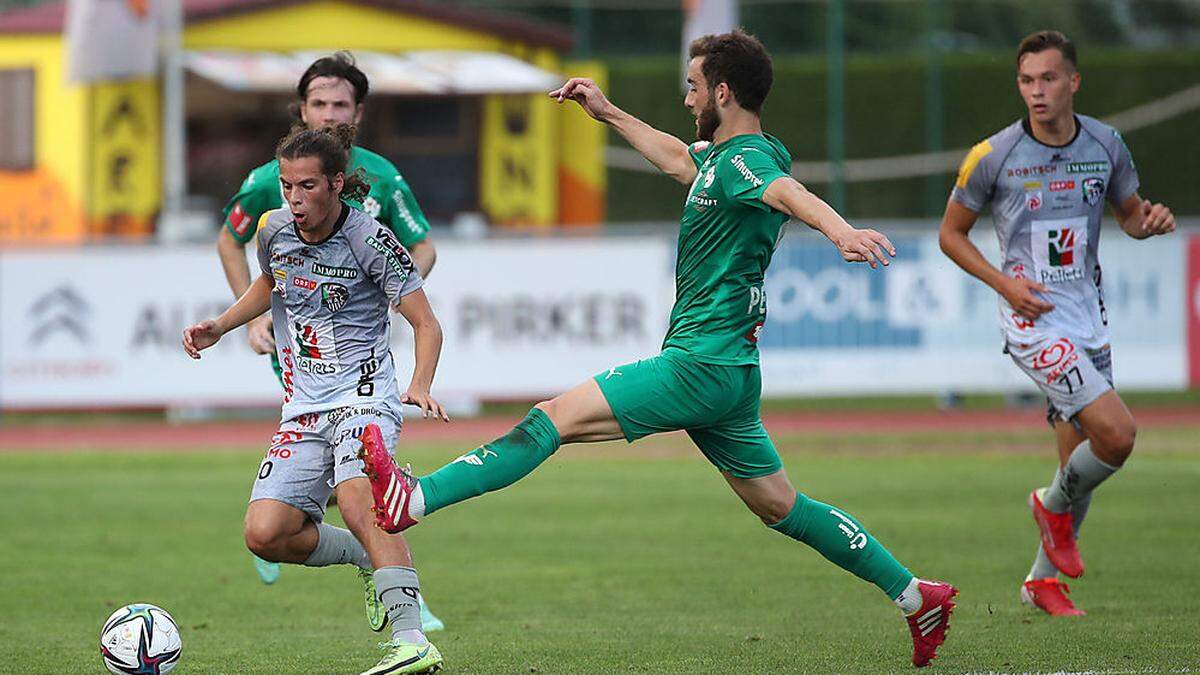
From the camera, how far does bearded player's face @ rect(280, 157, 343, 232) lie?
6.67m

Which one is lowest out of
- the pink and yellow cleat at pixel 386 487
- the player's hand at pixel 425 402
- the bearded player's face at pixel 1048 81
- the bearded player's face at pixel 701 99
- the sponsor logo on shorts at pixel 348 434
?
the pink and yellow cleat at pixel 386 487

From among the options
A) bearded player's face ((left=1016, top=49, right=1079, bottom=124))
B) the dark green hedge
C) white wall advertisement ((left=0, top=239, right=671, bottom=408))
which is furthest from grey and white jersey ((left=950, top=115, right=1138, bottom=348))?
the dark green hedge

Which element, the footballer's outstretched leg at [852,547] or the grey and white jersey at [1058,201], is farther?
the grey and white jersey at [1058,201]

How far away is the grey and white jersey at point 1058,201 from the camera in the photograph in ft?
27.4

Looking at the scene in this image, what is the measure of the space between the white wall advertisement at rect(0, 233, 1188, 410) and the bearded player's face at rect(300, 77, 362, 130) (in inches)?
410

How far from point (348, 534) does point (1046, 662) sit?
2.83 m

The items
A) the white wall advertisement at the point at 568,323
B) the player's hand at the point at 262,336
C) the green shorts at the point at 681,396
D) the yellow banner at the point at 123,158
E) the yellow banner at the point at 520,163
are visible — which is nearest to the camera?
the green shorts at the point at 681,396

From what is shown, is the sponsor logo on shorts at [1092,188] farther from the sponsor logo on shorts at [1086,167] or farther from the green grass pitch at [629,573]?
the green grass pitch at [629,573]

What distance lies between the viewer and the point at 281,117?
28.6m

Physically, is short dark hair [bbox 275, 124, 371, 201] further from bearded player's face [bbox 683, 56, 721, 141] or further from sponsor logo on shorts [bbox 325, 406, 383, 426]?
bearded player's face [bbox 683, 56, 721, 141]

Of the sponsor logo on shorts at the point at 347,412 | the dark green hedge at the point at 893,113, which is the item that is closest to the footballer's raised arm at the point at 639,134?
the sponsor logo on shorts at the point at 347,412

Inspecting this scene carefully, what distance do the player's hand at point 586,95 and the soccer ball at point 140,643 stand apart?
8.30 ft

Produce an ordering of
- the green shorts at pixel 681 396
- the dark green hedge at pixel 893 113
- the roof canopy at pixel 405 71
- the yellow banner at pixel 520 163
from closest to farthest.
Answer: the green shorts at pixel 681 396
the roof canopy at pixel 405 71
the yellow banner at pixel 520 163
the dark green hedge at pixel 893 113

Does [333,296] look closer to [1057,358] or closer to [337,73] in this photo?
[337,73]
